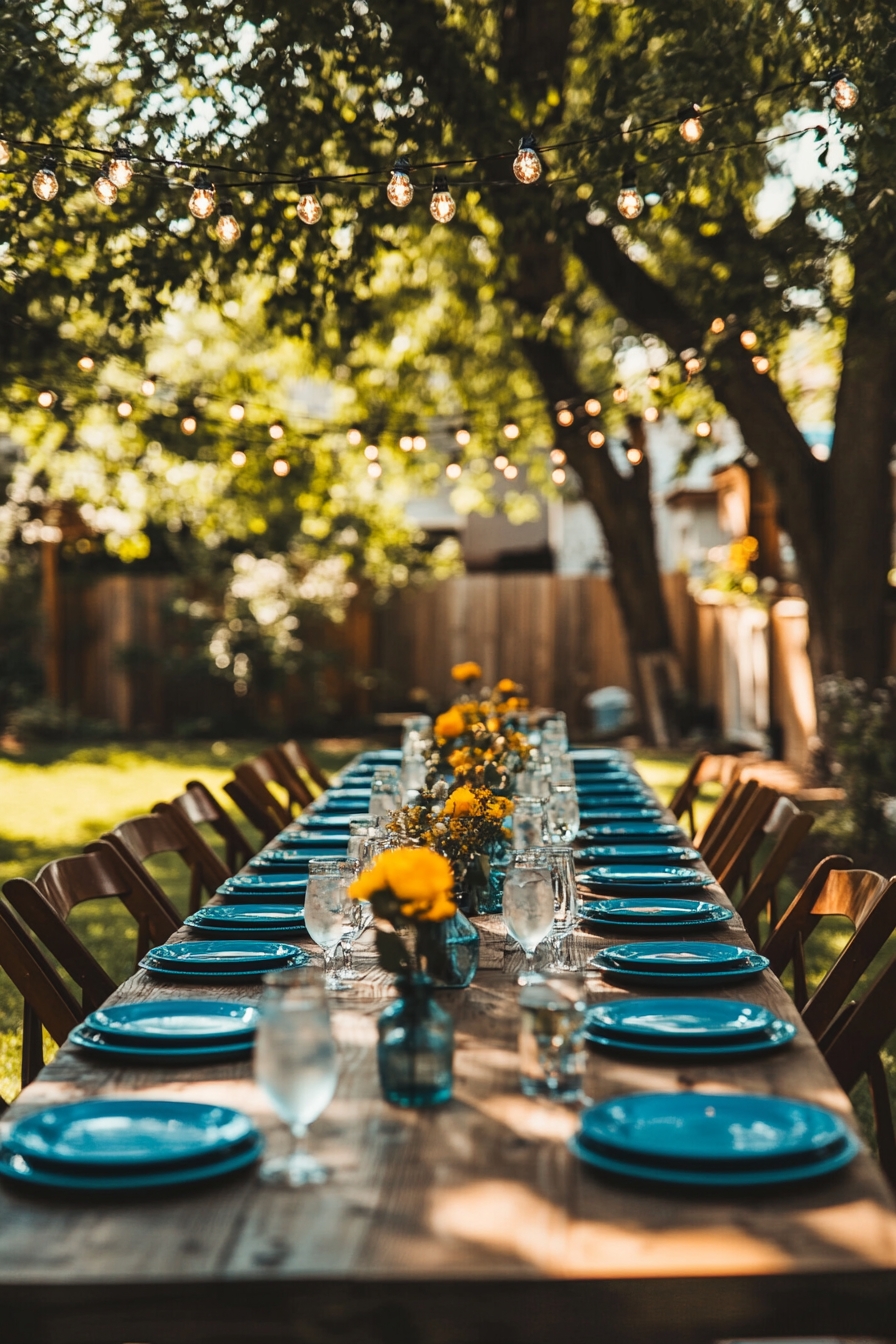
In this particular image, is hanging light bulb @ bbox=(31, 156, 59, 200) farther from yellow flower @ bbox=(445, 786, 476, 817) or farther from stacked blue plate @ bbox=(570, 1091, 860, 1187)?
stacked blue plate @ bbox=(570, 1091, 860, 1187)

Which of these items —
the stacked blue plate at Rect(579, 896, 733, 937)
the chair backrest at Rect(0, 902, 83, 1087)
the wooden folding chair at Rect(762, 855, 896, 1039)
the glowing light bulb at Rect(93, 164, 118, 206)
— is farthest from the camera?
the glowing light bulb at Rect(93, 164, 118, 206)

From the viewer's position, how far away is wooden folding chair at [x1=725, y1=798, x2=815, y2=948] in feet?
13.1

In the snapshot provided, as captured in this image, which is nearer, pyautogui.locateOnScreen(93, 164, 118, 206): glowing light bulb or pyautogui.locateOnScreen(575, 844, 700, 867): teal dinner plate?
pyautogui.locateOnScreen(575, 844, 700, 867): teal dinner plate

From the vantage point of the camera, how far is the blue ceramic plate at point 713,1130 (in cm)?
166

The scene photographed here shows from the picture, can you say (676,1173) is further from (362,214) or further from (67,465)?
(67,465)

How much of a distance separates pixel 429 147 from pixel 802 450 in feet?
11.8

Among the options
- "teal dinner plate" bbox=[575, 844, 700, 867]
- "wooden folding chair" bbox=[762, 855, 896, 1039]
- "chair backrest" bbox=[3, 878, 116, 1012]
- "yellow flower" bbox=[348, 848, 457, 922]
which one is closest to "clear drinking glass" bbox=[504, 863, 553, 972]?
"yellow flower" bbox=[348, 848, 457, 922]

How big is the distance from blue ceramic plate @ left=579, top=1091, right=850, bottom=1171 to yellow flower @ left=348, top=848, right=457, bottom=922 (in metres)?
0.35

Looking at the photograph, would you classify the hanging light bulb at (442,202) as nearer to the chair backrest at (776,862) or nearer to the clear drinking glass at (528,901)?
the chair backrest at (776,862)

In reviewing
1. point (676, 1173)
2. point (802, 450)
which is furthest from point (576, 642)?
point (676, 1173)

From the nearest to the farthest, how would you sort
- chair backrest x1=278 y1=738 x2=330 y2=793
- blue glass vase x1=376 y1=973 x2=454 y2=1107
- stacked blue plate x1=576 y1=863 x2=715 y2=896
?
blue glass vase x1=376 y1=973 x2=454 y2=1107 < stacked blue plate x1=576 y1=863 x2=715 y2=896 < chair backrest x1=278 y1=738 x2=330 y2=793

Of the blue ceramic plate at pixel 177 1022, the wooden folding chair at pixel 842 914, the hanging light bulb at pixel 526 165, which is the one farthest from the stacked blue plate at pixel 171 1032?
the hanging light bulb at pixel 526 165

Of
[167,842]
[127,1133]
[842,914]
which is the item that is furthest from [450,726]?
[127,1133]

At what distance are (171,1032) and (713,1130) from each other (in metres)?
0.87
